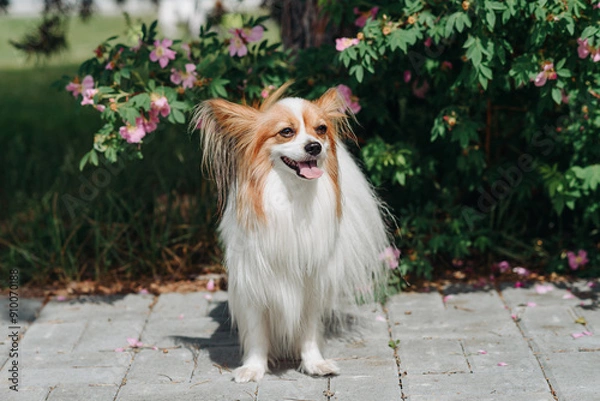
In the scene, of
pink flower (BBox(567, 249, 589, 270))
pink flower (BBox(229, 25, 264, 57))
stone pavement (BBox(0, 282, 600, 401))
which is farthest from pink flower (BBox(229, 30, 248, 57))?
pink flower (BBox(567, 249, 589, 270))

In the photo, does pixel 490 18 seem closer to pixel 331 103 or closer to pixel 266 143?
pixel 331 103

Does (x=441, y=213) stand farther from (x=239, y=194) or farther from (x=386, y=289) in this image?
(x=239, y=194)

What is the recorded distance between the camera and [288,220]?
328cm

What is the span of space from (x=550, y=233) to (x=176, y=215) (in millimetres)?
2479

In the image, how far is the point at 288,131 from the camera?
10.5ft

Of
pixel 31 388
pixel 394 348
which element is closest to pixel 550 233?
pixel 394 348

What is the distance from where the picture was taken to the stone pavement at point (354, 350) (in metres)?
3.46

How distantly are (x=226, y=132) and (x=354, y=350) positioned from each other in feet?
4.27

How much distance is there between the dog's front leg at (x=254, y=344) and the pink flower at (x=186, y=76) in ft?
4.45

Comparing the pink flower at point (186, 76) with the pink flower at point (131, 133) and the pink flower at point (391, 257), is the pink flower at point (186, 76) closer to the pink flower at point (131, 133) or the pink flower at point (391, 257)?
the pink flower at point (131, 133)

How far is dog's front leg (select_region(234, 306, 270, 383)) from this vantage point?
3.59 meters

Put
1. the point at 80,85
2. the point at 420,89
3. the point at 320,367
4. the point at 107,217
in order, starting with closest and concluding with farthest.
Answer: the point at 320,367 < the point at 80,85 < the point at 420,89 < the point at 107,217

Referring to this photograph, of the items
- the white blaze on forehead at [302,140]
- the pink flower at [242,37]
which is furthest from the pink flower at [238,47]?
the white blaze on forehead at [302,140]

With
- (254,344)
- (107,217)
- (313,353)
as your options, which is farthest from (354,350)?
(107,217)
